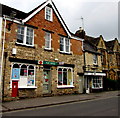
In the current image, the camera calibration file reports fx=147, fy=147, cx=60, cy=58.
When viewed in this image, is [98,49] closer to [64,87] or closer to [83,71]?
[83,71]

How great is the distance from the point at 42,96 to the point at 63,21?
9.14m

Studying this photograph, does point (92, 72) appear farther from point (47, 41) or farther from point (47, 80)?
point (47, 41)

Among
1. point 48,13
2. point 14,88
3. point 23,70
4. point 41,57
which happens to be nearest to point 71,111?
point 14,88

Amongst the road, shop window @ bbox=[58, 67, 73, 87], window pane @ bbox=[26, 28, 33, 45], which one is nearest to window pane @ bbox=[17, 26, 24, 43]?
window pane @ bbox=[26, 28, 33, 45]

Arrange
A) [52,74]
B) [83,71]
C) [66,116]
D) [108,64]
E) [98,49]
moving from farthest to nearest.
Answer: [108,64] → [98,49] → [83,71] → [52,74] → [66,116]

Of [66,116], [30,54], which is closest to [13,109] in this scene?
[66,116]

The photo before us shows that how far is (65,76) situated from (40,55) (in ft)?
13.6

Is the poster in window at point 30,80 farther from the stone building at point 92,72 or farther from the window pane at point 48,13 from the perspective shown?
the stone building at point 92,72

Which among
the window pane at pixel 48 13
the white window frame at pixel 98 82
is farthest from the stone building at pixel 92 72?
the window pane at pixel 48 13

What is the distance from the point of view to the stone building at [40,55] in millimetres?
13102

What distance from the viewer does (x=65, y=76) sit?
17.2 m

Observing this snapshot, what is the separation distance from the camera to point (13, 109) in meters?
9.06

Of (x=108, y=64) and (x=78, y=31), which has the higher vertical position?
(x=78, y=31)

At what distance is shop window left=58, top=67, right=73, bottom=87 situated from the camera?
16.6 m
